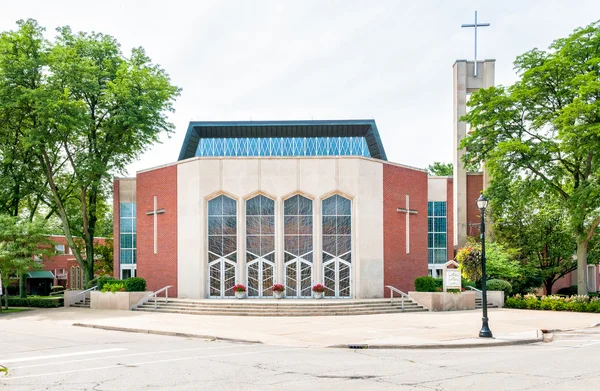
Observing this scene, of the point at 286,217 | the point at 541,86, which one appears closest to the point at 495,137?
the point at 541,86

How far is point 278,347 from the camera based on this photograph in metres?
17.8

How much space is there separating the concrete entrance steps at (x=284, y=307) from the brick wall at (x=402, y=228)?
333cm

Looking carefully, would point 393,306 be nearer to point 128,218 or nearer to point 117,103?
point 128,218

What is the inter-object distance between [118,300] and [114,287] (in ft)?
3.03

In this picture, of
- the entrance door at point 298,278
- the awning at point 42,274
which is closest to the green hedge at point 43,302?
the entrance door at point 298,278

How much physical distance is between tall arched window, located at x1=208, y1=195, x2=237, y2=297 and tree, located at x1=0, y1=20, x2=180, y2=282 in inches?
345

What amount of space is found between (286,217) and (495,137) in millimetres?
13618

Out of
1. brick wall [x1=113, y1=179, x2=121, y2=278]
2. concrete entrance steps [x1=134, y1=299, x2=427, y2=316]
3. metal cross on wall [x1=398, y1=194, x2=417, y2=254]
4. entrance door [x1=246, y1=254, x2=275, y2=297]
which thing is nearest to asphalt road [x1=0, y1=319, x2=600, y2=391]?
concrete entrance steps [x1=134, y1=299, x2=427, y2=316]

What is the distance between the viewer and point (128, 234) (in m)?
40.1

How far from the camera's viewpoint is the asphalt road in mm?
11070

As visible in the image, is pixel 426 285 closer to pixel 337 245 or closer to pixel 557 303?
pixel 337 245

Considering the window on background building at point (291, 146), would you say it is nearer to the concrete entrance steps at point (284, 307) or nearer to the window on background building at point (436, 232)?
the window on background building at point (436, 232)

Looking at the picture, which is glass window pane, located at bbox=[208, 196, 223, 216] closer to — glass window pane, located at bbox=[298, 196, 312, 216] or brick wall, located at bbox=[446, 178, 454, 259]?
glass window pane, located at bbox=[298, 196, 312, 216]

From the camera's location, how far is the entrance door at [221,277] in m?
34.0
